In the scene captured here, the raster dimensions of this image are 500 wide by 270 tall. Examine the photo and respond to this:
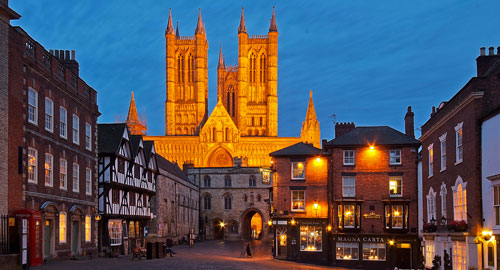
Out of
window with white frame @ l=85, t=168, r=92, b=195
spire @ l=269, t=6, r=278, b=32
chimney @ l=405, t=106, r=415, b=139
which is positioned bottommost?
window with white frame @ l=85, t=168, r=92, b=195

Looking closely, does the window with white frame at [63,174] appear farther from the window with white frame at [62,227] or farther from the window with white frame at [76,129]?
the window with white frame at [76,129]

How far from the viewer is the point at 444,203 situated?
29469mm

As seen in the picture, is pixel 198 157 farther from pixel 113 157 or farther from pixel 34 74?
pixel 34 74

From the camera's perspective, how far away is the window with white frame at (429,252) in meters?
32.4

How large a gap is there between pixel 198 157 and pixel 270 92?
2521 cm

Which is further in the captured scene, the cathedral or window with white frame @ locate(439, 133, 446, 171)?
the cathedral

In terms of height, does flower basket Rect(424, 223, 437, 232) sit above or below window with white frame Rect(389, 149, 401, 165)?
below

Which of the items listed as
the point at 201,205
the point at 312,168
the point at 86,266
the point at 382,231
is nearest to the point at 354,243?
the point at 382,231

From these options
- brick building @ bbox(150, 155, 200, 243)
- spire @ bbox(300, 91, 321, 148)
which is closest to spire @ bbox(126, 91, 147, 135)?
spire @ bbox(300, 91, 321, 148)

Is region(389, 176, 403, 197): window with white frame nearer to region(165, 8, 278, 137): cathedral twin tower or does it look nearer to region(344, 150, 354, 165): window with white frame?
region(344, 150, 354, 165): window with white frame

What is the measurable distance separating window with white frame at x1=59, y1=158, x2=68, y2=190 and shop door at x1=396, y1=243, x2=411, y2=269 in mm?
22532

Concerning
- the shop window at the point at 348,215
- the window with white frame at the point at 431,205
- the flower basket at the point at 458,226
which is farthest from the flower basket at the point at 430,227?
the shop window at the point at 348,215

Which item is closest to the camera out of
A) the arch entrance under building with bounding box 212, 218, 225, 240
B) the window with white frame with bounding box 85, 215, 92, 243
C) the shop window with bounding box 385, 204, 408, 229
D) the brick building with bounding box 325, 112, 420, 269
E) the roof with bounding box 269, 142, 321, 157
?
the window with white frame with bounding box 85, 215, 92, 243

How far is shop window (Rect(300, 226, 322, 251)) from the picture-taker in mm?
44750
